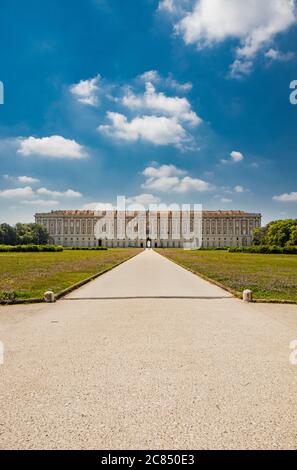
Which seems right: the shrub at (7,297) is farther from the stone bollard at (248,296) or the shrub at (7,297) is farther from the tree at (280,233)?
the tree at (280,233)

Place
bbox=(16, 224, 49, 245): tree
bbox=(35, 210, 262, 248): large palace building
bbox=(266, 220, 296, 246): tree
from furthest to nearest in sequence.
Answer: bbox=(35, 210, 262, 248): large palace building, bbox=(16, 224, 49, 245): tree, bbox=(266, 220, 296, 246): tree

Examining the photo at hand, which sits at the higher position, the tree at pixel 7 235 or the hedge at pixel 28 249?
the tree at pixel 7 235

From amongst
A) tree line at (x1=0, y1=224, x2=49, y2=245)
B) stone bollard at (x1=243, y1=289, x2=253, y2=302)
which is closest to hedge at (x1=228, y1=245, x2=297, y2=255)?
stone bollard at (x1=243, y1=289, x2=253, y2=302)

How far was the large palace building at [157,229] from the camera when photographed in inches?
5965

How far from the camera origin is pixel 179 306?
998 centimetres

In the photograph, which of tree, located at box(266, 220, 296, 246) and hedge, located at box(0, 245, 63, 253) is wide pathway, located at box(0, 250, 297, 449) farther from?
tree, located at box(266, 220, 296, 246)

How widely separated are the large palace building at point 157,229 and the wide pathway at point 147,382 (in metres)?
143

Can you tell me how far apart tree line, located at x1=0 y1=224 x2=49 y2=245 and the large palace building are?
44.0 meters

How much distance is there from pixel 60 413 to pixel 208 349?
301 centimetres

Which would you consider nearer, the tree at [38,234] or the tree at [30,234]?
the tree at [30,234]

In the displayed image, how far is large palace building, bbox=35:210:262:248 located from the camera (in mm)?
151500
